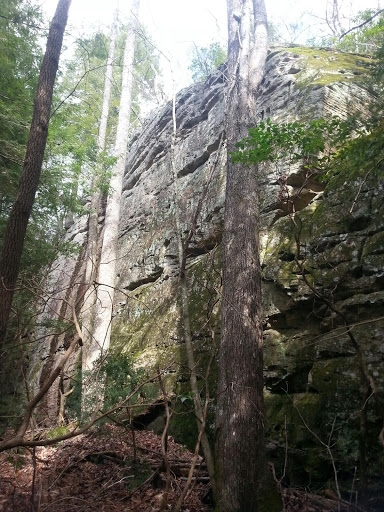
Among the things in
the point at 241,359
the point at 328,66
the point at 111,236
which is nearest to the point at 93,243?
the point at 111,236

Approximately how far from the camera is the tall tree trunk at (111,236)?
753cm

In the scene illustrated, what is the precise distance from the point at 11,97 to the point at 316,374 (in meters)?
6.97

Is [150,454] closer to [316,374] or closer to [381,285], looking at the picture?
[316,374]

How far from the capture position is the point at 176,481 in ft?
13.5

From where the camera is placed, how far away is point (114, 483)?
315cm

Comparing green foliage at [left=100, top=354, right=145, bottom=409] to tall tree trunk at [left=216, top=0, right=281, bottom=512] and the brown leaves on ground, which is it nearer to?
the brown leaves on ground

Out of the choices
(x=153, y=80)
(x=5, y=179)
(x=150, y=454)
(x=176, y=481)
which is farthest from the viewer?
(x=153, y=80)

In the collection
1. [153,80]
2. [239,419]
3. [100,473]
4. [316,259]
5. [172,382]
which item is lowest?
[100,473]

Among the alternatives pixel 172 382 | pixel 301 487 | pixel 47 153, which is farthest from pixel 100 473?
pixel 47 153

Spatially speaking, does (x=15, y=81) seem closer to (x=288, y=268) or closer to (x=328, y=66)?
(x=288, y=268)

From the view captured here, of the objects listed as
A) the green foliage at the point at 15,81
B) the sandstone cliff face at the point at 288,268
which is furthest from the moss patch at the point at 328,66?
the green foliage at the point at 15,81

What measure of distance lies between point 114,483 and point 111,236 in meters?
6.71

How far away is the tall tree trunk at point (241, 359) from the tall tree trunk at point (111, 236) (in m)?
2.54

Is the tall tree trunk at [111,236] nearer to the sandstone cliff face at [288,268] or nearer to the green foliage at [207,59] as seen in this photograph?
the sandstone cliff face at [288,268]
